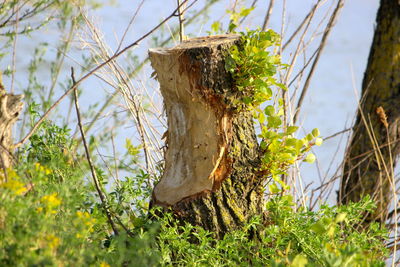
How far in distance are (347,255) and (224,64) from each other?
3.32 ft

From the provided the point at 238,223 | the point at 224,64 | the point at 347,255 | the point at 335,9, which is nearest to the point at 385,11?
the point at 335,9

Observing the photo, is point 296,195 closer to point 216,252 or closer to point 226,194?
point 226,194

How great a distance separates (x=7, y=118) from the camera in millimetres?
2260

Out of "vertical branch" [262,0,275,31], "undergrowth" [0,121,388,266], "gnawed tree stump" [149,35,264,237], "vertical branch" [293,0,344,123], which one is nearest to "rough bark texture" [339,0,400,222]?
"vertical branch" [293,0,344,123]

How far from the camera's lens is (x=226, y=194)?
250cm

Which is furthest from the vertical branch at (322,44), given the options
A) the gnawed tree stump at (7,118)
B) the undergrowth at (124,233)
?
the gnawed tree stump at (7,118)

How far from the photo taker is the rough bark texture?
3543 millimetres

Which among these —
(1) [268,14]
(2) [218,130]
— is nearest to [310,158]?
(2) [218,130]

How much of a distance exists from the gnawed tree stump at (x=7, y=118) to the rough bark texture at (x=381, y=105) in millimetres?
1947

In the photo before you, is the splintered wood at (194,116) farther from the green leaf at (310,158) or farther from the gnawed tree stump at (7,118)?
the gnawed tree stump at (7,118)

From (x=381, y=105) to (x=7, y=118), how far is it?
85.5 inches

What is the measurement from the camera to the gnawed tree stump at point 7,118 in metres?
2.25

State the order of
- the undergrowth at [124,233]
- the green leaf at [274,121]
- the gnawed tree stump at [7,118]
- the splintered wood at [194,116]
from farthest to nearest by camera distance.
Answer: the green leaf at [274,121] < the splintered wood at [194,116] < the gnawed tree stump at [7,118] < the undergrowth at [124,233]

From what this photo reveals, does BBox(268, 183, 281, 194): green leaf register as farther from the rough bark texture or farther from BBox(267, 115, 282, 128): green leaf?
the rough bark texture
